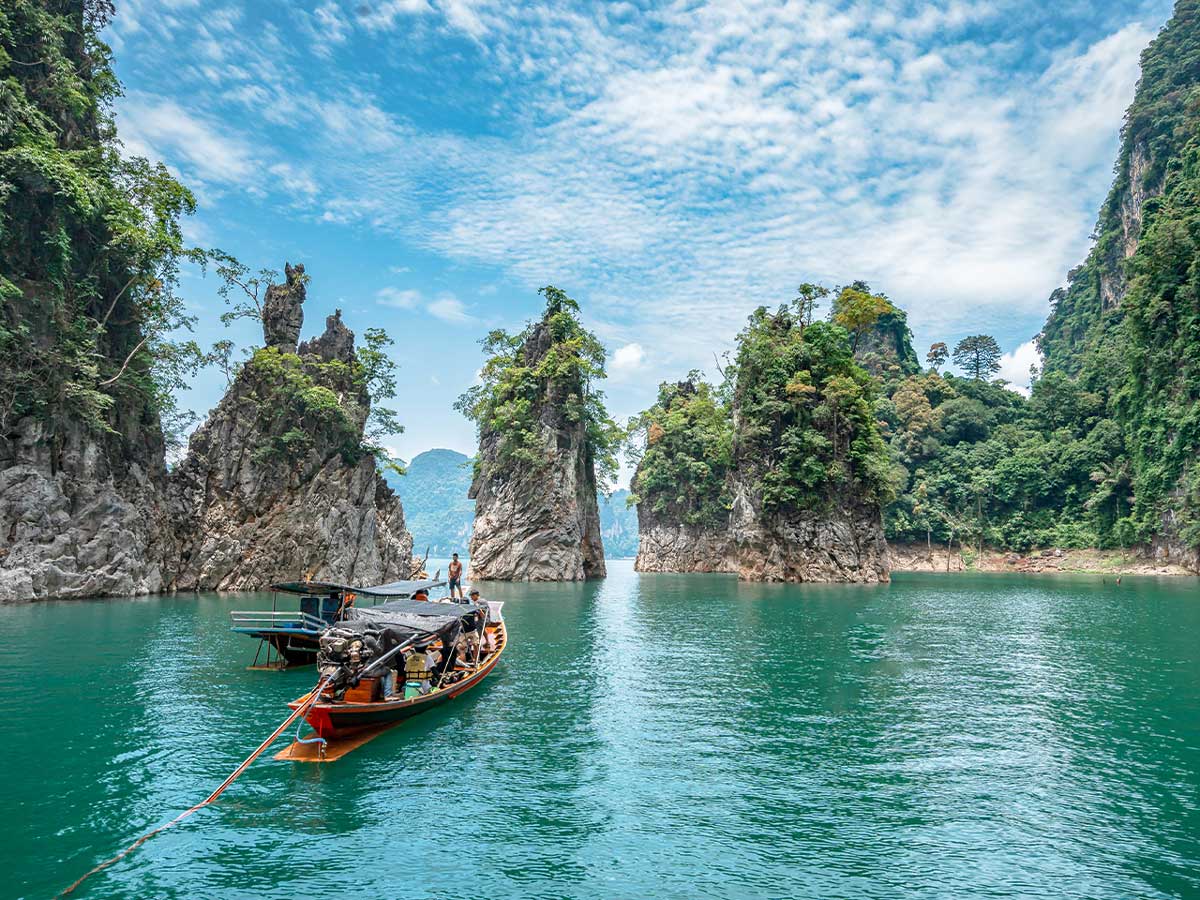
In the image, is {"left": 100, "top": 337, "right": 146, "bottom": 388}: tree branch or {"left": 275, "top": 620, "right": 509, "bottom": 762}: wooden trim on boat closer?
{"left": 275, "top": 620, "right": 509, "bottom": 762}: wooden trim on boat

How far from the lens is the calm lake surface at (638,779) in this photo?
977 centimetres

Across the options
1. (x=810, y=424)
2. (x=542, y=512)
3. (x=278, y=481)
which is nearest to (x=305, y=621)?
(x=278, y=481)

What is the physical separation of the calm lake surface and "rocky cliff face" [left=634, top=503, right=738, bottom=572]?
68.2 meters

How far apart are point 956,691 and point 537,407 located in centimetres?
5496

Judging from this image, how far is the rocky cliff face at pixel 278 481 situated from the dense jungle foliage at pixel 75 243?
4.97m

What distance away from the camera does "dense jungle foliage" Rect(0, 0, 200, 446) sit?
125ft

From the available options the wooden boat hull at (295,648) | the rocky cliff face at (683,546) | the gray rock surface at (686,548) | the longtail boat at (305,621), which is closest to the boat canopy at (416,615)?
the longtail boat at (305,621)

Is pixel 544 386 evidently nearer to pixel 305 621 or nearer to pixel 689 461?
pixel 689 461

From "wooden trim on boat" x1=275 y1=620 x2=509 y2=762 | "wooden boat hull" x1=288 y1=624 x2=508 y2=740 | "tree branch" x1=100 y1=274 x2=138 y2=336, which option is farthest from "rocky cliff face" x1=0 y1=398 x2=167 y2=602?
"wooden trim on boat" x1=275 y1=620 x2=509 y2=762

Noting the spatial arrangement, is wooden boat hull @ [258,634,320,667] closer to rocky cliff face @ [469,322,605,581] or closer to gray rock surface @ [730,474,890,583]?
rocky cliff face @ [469,322,605,581]

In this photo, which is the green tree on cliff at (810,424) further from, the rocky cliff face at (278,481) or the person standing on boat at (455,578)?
the person standing on boat at (455,578)

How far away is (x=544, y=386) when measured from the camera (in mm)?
72312

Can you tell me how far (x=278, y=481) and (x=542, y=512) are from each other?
25.0m

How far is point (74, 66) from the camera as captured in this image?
45375mm
